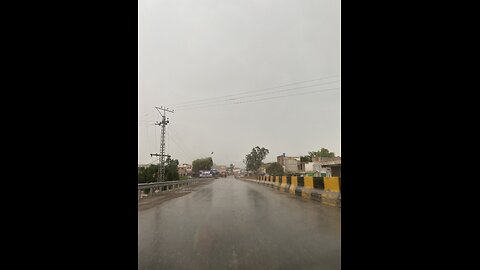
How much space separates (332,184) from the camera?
11.5 m

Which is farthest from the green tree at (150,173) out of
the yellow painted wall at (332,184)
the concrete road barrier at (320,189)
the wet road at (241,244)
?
the wet road at (241,244)

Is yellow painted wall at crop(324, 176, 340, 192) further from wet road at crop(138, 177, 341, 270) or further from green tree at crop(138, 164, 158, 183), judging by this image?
green tree at crop(138, 164, 158, 183)

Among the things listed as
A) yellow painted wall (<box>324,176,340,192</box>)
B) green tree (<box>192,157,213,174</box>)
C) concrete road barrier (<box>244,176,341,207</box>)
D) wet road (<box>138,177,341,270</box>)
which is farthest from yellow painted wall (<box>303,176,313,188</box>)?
green tree (<box>192,157,213,174</box>)

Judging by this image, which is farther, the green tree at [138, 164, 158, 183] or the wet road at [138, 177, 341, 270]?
the green tree at [138, 164, 158, 183]

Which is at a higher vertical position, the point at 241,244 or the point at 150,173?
the point at 241,244

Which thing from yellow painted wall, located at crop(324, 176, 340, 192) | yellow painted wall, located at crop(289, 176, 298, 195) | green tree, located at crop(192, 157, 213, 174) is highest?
yellow painted wall, located at crop(324, 176, 340, 192)

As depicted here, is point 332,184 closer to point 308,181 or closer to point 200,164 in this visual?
point 308,181

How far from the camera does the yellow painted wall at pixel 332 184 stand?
10964mm

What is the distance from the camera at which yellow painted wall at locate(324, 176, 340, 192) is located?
10964 mm

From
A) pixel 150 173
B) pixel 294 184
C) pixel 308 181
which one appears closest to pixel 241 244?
pixel 308 181
